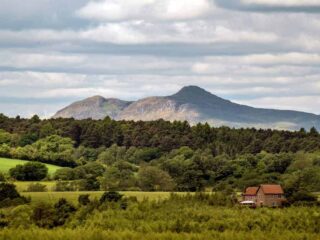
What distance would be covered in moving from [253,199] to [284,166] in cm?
4324

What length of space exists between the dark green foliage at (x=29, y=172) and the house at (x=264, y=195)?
38210mm

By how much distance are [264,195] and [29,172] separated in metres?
44.4

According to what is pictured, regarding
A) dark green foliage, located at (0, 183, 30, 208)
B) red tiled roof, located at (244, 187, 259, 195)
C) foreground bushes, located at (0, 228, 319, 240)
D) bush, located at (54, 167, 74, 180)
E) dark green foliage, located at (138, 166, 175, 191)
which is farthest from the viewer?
bush, located at (54, 167, 74, 180)

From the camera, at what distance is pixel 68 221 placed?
261ft

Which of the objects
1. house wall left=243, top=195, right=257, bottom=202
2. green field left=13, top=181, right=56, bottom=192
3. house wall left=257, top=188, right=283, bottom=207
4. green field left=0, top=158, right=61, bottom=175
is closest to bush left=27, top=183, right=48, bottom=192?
green field left=13, top=181, right=56, bottom=192

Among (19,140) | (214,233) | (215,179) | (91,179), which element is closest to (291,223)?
(214,233)

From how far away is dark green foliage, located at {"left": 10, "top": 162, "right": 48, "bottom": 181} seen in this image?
13735 cm

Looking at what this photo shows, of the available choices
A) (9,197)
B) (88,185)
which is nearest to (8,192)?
(9,197)

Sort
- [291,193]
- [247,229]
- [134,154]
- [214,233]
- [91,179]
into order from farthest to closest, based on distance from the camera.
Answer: [134,154] < [91,179] < [291,193] < [247,229] < [214,233]

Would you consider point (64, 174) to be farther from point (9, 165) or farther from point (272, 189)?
point (272, 189)

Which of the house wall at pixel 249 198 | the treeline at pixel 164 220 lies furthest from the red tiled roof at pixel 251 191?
the treeline at pixel 164 220

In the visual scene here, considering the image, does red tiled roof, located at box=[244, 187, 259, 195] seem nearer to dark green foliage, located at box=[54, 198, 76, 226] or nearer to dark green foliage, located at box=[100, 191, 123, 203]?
dark green foliage, located at box=[100, 191, 123, 203]

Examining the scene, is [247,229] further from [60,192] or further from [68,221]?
[60,192]

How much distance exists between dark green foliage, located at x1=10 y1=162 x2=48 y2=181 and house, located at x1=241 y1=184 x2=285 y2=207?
3821 cm
